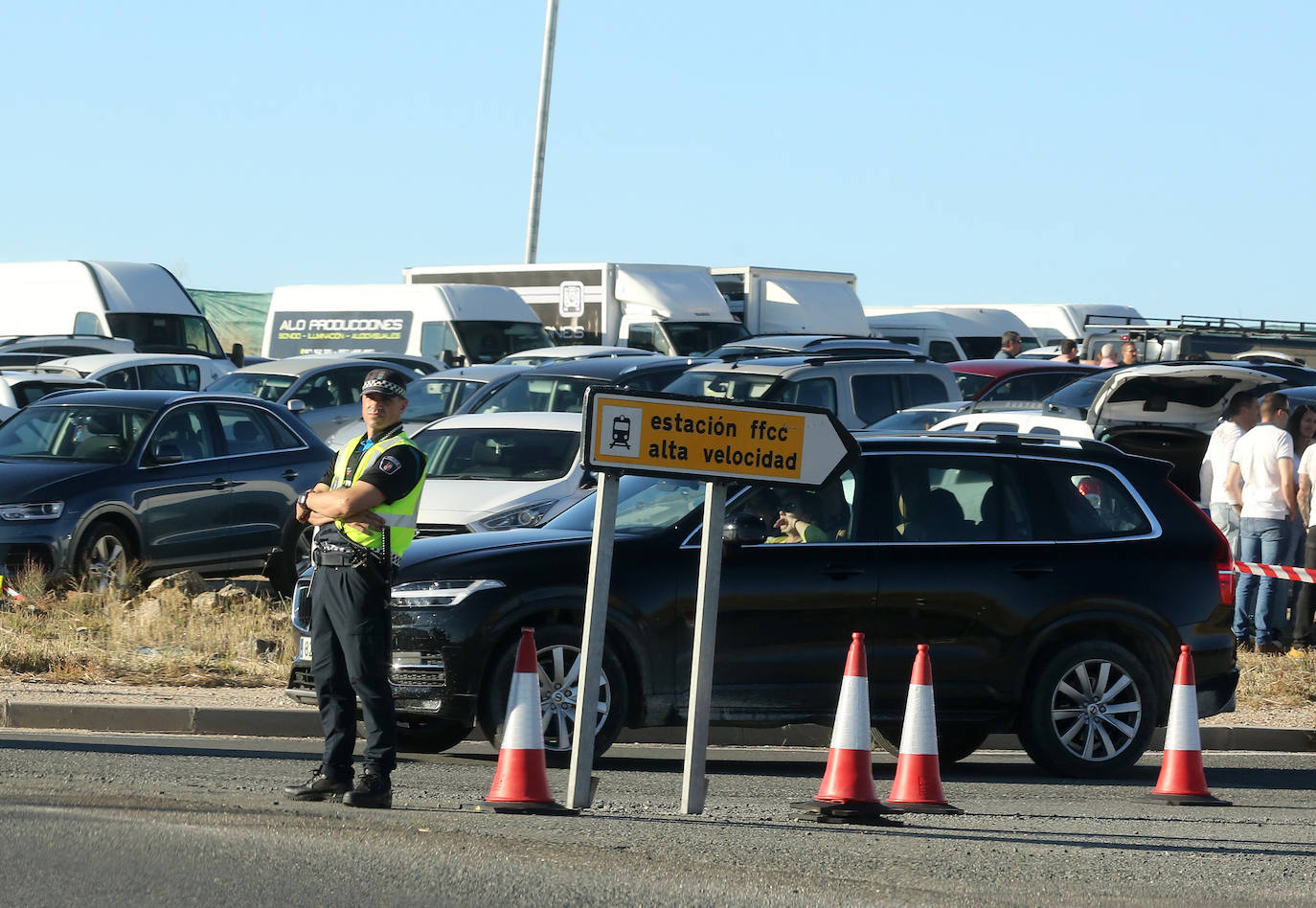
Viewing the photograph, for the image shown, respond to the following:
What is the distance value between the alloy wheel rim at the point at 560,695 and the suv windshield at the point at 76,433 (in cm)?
668

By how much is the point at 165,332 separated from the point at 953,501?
25627mm

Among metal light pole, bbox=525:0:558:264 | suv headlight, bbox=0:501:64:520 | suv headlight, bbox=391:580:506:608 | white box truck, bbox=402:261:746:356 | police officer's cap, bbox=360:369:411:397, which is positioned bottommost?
suv headlight, bbox=391:580:506:608

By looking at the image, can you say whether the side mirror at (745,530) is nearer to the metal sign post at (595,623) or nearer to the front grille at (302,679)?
the metal sign post at (595,623)

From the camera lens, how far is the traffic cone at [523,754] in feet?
25.4

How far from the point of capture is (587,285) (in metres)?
36.4

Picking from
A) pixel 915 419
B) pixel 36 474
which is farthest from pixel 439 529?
pixel 915 419

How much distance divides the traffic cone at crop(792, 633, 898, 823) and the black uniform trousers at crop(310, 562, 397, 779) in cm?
Answer: 181

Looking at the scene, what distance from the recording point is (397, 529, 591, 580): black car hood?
979 centimetres

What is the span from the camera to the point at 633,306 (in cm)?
3591

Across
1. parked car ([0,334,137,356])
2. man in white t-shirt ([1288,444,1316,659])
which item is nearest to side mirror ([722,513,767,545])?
man in white t-shirt ([1288,444,1316,659])

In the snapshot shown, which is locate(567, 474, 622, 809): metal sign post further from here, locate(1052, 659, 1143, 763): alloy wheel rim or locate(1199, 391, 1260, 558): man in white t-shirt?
locate(1199, 391, 1260, 558): man in white t-shirt

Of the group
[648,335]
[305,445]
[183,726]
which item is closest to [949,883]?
[183,726]

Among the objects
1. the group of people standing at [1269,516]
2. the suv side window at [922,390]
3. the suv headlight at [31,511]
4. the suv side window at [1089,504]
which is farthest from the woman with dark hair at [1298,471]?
the suv headlight at [31,511]

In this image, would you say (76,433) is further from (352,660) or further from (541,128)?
(541,128)
